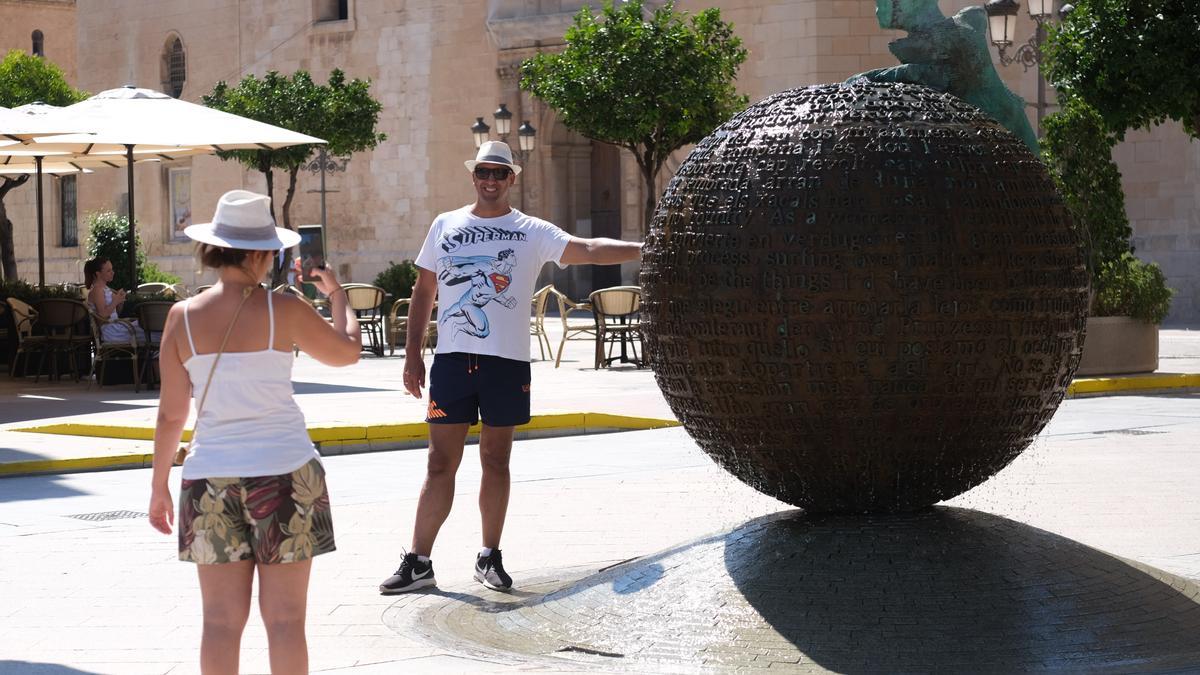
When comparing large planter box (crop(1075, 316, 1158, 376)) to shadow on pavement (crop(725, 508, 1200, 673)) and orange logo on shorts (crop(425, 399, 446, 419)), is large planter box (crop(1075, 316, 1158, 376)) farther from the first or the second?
orange logo on shorts (crop(425, 399, 446, 419))

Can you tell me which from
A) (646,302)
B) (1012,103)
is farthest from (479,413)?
(1012,103)

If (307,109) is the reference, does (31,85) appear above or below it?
above

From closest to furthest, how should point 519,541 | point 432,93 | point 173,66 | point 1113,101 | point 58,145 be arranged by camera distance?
point 519,541
point 1113,101
point 58,145
point 432,93
point 173,66

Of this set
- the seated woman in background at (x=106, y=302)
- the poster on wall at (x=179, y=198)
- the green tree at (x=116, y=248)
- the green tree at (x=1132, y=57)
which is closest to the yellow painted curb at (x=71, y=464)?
the seated woman in background at (x=106, y=302)

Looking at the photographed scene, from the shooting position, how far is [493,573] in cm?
662

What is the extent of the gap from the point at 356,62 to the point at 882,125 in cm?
3545

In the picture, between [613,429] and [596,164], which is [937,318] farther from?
[596,164]

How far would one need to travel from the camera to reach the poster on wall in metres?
44.3

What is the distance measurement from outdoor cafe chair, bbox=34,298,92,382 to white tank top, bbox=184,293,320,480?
13.0 m

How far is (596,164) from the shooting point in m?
37.8

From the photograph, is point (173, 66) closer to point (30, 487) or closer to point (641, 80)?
point (641, 80)

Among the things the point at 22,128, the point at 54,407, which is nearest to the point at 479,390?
the point at 54,407

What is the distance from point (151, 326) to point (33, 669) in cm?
1106

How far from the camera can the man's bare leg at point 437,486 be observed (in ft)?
21.9
